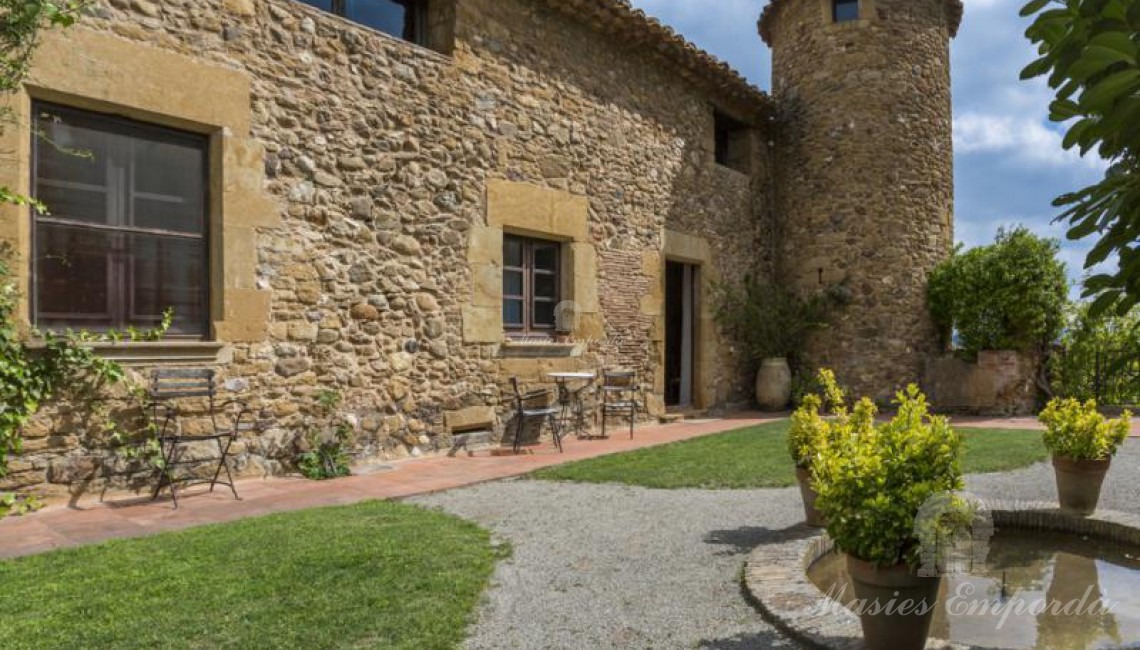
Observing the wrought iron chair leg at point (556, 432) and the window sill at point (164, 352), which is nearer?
the window sill at point (164, 352)

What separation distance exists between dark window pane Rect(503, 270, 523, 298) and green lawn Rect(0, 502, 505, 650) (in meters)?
4.06

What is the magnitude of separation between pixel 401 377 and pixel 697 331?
16.9ft

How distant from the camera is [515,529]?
4.25 metres

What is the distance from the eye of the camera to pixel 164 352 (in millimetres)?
5273

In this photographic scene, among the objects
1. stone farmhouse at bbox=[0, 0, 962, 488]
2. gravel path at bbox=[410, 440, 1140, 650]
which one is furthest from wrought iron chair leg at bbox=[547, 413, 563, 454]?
gravel path at bbox=[410, 440, 1140, 650]

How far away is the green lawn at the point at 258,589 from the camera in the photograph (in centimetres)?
262

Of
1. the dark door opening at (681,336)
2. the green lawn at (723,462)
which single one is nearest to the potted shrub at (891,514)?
the green lawn at (723,462)

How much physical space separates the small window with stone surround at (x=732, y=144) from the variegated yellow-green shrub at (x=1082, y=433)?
800 cm

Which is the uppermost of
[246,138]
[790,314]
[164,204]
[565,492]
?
[246,138]

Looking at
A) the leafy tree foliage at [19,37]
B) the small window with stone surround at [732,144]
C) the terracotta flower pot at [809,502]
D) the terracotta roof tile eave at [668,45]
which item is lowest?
the terracotta flower pot at [809,502]

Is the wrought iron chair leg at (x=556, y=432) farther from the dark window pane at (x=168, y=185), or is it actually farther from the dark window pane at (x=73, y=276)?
the dark window pane at (x=73, y=276)

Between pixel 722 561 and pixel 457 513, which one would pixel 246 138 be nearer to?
pixel 457 513

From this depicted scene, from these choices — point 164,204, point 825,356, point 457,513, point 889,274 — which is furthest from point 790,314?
point 164,204

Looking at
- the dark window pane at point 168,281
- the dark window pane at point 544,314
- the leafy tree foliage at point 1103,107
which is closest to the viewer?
the leafy tree foliage at point 1103,107
